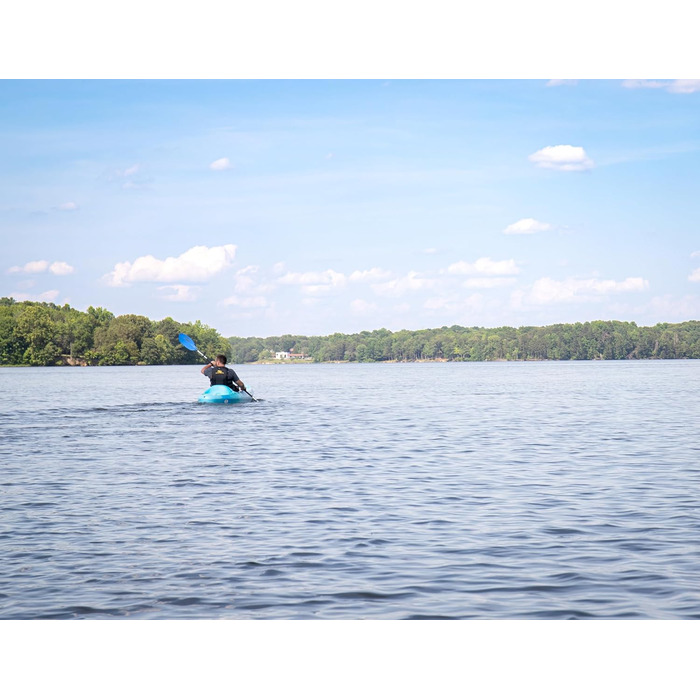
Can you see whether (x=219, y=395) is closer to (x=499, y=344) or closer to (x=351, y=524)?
(x=351, y=524)

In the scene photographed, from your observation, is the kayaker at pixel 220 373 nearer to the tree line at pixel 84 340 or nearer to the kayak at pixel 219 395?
the kayak at pixel 219 395

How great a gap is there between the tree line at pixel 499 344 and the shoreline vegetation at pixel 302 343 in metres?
0.16

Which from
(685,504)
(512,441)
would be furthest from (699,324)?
(685,504)

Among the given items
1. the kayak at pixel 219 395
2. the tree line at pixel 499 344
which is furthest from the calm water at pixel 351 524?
the tree line at pixel 499 344

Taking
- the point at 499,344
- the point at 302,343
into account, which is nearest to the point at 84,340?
the point at 302,343

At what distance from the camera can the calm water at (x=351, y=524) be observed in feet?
21.1

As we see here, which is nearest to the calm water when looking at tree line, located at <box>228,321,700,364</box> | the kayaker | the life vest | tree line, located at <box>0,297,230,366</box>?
the kayaker

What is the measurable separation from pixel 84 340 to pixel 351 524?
102m

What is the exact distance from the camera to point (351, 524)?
361 inches
